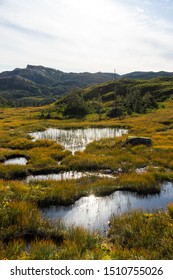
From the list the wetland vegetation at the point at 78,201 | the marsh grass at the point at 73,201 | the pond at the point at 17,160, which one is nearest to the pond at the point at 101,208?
the wetland vegetation at the point at 78,201

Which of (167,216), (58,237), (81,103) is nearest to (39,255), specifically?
(58,237)

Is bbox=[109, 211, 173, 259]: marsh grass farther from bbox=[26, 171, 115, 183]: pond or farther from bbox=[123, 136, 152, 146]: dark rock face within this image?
bbox=[123, 136, 152, 146]: dark rock face

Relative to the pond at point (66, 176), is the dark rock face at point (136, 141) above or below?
above

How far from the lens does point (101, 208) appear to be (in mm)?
14773

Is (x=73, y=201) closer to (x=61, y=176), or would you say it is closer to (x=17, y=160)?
(x=61, y=176)

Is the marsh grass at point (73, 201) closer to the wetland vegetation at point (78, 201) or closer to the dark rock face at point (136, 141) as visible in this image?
the wetland vegetation at point (78, 201)

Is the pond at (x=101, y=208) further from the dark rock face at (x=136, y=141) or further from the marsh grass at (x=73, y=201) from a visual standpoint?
the dark rock face at (x=136, y=141)

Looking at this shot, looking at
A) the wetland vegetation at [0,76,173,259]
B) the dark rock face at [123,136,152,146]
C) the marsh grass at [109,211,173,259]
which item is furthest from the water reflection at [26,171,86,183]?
the dark rock face at [123,136,152,146]

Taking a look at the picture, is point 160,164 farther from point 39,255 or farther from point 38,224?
point 39,255

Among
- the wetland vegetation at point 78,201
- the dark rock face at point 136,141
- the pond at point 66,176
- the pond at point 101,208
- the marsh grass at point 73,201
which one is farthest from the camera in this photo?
the dark rock face at point 136,141

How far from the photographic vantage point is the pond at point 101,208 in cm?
1302

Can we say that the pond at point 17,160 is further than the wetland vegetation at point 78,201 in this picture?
Yes

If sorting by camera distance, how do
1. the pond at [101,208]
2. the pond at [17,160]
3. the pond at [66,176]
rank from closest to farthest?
the pond at [101,208]
the pond at [66,176]
the pond at [17,160]

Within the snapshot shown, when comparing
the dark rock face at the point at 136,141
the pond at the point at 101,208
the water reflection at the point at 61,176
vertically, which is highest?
the dark rock face at the point at 136,141
